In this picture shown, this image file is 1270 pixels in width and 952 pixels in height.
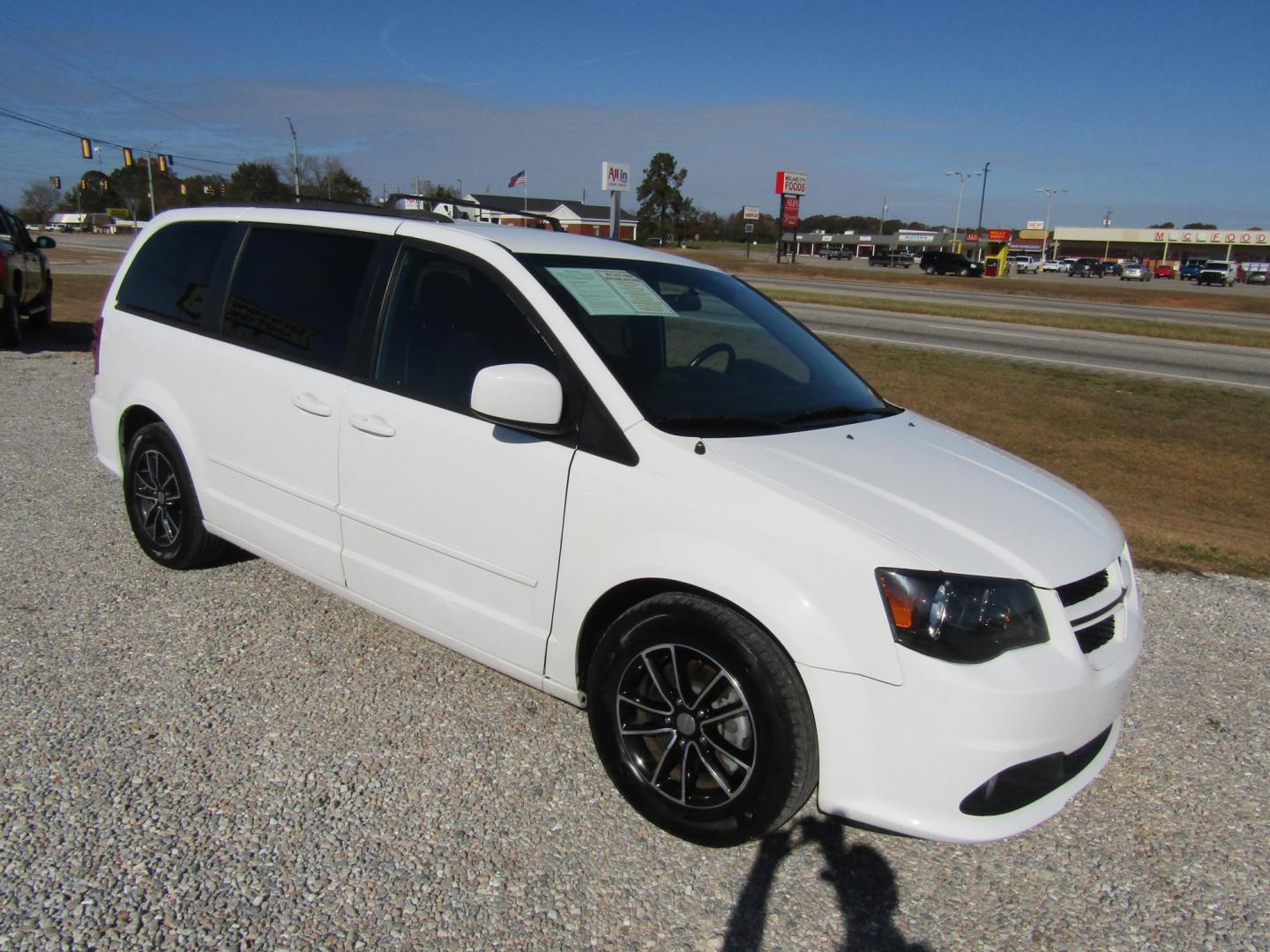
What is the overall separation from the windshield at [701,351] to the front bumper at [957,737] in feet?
3.25

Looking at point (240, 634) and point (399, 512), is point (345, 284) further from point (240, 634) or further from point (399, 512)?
point (240, 634)

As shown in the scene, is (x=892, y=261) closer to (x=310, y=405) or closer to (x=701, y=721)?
(x=310, y=405)

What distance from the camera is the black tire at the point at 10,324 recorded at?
38.2ft

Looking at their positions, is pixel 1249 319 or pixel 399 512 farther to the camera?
pixel 1249 319

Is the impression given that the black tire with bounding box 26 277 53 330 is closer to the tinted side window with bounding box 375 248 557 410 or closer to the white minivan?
the white minivan

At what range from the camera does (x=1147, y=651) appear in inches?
174

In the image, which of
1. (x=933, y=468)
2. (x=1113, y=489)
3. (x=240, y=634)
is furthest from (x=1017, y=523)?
(x=1113, y=489)

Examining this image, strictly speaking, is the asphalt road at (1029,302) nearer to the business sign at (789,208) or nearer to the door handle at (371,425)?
the door handle at (371,425)

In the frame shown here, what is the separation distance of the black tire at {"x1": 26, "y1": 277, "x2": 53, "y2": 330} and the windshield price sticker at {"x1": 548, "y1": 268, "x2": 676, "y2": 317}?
12567 millimetres

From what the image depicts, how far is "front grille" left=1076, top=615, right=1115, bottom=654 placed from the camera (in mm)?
2725

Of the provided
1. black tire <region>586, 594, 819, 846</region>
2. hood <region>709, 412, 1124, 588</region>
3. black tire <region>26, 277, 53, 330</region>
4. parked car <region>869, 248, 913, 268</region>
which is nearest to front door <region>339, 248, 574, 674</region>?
black tire <region>586, 594, 819, 846</region>

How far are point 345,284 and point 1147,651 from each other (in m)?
4.00

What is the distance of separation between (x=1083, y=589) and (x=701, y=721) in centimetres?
121

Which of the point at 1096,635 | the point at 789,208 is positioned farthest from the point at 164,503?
the point at 789,208
